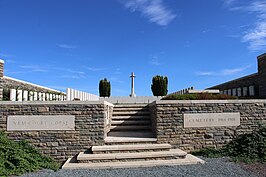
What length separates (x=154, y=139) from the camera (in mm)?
6602

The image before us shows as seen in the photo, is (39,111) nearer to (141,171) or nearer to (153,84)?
(141,171)

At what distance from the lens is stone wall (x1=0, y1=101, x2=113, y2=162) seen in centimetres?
638

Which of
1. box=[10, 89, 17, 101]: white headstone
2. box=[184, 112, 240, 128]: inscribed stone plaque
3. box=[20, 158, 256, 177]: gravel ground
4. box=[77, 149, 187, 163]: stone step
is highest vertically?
box=[10, 89, 17, 101]: white headstone

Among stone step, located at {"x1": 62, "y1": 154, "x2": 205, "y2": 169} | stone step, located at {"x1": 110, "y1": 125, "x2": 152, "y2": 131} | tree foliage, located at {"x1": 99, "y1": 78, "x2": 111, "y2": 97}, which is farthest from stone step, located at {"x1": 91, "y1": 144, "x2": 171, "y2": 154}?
tree foliage, located at {"x1": 99, "y1": 78, "x2": 111, "y2": 97}

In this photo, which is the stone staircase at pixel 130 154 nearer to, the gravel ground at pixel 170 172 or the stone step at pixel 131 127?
the gravel ground at pixel 170 172

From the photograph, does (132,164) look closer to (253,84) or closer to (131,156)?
(131,156)

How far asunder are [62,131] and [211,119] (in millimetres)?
4550

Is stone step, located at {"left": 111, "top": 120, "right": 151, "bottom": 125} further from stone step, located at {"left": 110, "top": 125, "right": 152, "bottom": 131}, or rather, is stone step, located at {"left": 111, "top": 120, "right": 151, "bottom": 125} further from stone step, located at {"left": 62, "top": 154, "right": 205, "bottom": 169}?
stone step, located at {"left": 62, "top": 154, "right": 205, "bottom": 169}

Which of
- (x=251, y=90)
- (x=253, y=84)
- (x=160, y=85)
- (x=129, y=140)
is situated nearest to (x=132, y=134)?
(x=129, y=140)

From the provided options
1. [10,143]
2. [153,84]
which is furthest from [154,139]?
[153,84]

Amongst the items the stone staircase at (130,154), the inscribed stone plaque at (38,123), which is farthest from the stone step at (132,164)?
the inscribed stone plaque at (38,123)

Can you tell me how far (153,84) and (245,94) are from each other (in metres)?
7.18

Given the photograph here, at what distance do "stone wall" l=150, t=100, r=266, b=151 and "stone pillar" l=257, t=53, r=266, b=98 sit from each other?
3.87 metres

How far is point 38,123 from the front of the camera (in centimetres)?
644
